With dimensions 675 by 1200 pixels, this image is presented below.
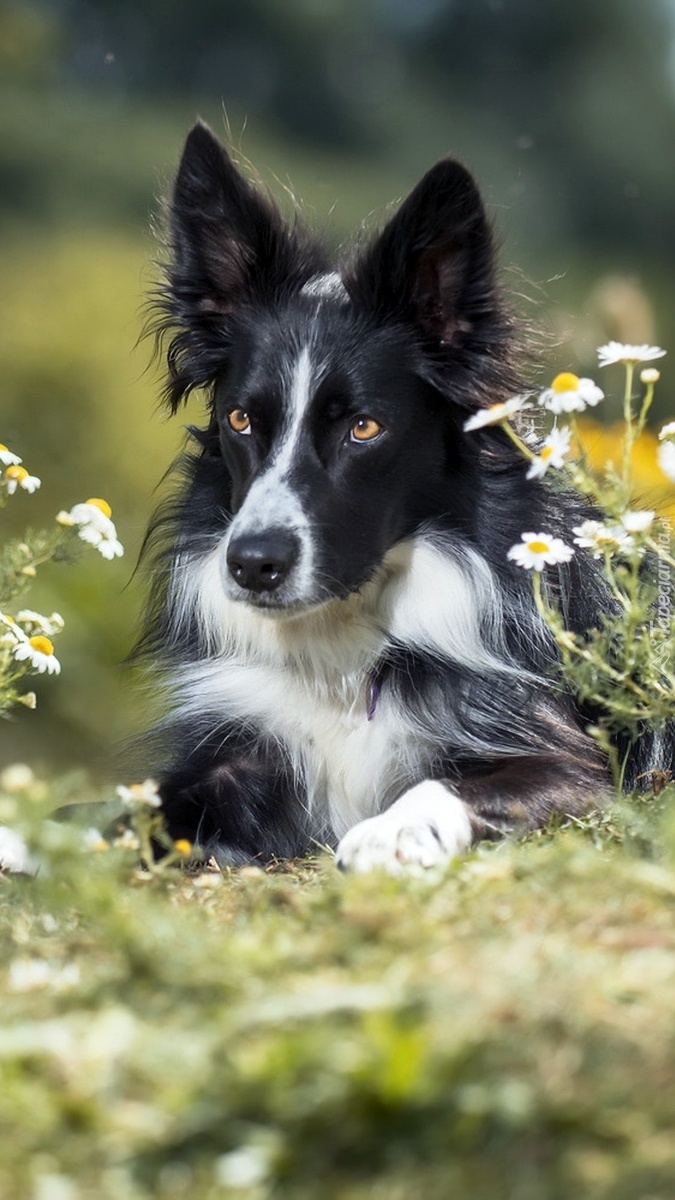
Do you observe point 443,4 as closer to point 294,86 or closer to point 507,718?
point 294,86

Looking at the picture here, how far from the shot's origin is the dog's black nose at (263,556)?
3.72 m

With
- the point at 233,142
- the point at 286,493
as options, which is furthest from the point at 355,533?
the point at 233,142

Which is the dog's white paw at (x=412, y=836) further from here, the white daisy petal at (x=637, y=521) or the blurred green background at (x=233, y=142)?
the blurred green background at (x=233, y=142)

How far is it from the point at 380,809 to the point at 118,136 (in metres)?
8.10

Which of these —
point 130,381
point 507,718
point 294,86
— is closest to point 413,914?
point 507,718

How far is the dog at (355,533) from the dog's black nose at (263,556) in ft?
0.05

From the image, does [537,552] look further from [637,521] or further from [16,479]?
[16,479]

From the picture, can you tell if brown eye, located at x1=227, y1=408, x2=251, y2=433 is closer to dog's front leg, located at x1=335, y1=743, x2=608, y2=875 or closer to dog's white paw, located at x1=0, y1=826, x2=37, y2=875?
dog's front leg, located at x1=335, y1=743, x2=608, y2=875

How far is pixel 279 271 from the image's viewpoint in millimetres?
4336

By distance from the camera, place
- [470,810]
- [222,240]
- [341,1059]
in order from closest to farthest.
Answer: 1. [341,1059]
2. [470,810]
3. [222,240]

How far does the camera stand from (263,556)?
371 centimetres

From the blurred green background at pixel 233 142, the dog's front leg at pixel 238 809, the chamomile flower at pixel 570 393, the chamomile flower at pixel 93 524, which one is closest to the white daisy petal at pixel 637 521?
the chamomile flower at pixel 570 393

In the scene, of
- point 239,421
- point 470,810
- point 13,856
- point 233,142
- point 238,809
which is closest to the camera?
point 470,810

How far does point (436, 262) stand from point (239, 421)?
0.68 meters
